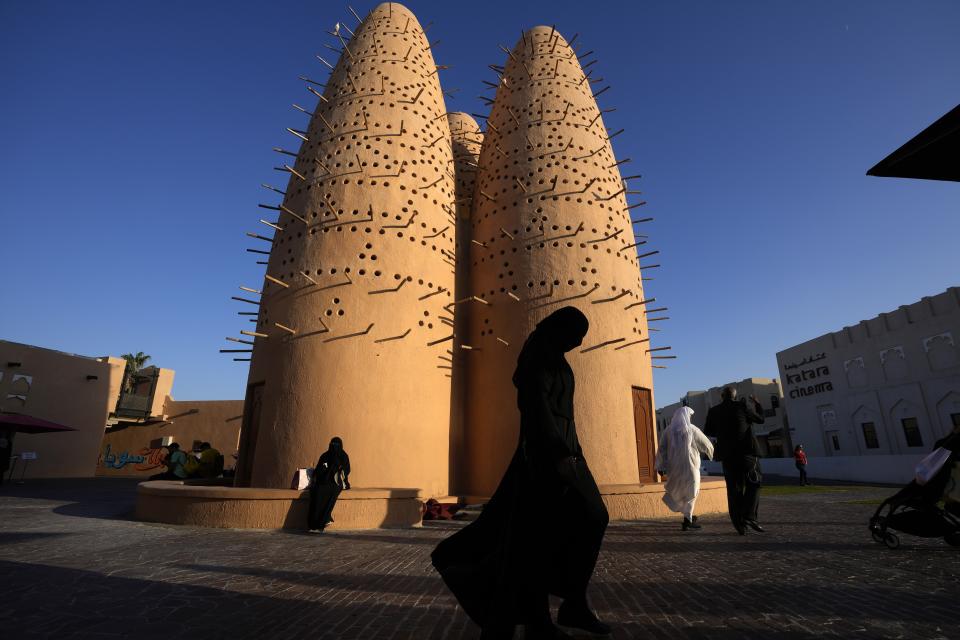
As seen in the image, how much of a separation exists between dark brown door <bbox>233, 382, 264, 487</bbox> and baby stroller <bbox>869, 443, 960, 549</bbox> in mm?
9968

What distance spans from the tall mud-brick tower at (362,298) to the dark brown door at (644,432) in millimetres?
4185

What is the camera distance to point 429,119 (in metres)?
13.0

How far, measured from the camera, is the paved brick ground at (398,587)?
118 inches

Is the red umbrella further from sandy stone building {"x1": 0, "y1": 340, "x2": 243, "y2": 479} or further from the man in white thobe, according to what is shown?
the man in white thobe

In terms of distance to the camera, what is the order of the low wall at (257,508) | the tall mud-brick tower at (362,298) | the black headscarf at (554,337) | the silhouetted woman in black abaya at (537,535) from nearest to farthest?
the silhouetted woman in black abaya at (537,535)
the black headscarf at (554,337)
the low wall at (257,508)
the tall mud-brick tower at (362,298)

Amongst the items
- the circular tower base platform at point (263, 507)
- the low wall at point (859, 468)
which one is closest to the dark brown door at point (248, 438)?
the circular tower base platform at point (263, 507)

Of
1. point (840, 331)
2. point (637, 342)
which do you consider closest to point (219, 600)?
point (637, 342)

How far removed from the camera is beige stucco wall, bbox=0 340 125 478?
65.1 ft

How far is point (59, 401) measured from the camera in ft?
69.9

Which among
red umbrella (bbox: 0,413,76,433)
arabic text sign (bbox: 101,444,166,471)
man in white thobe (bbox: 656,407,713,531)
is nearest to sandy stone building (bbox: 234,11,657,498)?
man in white thobe (bbox: 656,407,713,531)

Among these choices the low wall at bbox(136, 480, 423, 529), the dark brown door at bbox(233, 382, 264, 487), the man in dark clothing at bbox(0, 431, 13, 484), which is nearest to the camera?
the low wall at bbox(136, 480, 423, 529)

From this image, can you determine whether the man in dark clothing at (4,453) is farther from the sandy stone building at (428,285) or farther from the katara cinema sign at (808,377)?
the katara cinema sign at (808,377)

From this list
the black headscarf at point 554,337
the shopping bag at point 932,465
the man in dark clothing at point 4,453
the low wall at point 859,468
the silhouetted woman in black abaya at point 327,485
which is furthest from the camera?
the low wall at point 859,468

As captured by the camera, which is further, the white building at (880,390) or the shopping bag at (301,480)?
the white building at (880,390)
